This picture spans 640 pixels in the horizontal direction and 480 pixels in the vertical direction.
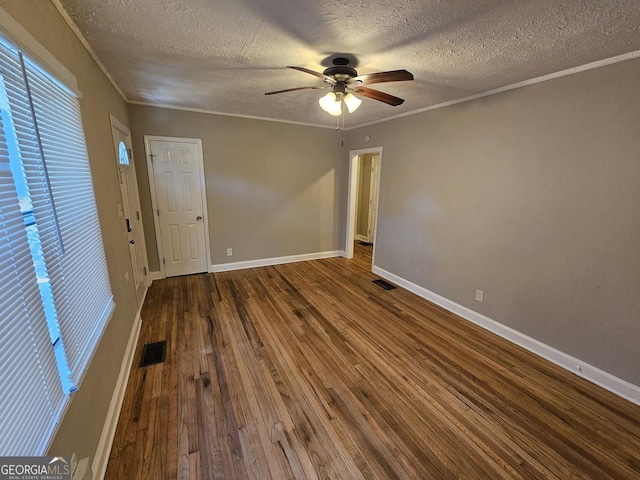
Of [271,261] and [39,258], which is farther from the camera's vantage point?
[271,261]

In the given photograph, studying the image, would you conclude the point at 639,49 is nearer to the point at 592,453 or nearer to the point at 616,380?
the point at 616,380

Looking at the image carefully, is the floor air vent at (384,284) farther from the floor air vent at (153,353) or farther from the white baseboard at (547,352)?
the floor air vent at (153,353)

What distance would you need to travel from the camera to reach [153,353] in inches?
94.6

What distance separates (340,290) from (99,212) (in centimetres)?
279

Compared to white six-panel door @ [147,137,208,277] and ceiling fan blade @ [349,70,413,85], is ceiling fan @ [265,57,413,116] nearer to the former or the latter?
ceiling fan blade @ [349,70,413,85]

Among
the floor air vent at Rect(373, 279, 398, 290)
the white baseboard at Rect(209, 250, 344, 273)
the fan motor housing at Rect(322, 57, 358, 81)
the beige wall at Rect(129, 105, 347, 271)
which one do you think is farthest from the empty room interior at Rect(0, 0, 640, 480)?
the white baseboard at Rect(209, 250, 344, 273)

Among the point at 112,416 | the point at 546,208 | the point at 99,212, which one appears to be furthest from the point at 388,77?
the point at 112,416

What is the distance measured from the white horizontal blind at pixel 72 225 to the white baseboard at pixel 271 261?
8.52ft

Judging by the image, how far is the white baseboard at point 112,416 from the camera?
1389 mm

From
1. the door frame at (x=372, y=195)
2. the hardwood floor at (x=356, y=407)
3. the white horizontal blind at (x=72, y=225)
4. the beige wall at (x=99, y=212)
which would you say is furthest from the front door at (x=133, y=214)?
the door frame at (x=372, y=195)

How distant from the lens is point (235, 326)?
283 centimetres

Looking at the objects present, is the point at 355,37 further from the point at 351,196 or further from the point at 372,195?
the point at 372,195

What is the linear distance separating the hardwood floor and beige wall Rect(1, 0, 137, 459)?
295 millimetres

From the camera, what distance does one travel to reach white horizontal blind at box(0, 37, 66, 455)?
782mm
